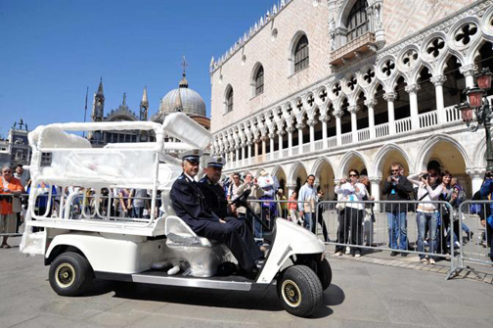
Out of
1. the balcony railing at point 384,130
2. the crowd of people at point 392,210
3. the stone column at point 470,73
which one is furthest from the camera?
Result: the balcony railing at point 384,130

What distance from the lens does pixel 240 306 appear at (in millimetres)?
2939

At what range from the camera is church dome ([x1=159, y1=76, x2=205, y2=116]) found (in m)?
57.3

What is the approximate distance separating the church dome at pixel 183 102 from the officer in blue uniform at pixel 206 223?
5504 cm

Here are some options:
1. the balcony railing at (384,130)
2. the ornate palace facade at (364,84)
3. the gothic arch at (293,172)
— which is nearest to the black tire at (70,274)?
the ornate palace facade at (364,84)

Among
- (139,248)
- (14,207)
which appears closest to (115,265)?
(139,248)

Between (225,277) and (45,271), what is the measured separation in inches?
123

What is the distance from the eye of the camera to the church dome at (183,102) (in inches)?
2258

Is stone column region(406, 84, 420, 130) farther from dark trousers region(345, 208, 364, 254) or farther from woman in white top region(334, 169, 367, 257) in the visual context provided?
dark trousers region(345, 208, 364, 254)

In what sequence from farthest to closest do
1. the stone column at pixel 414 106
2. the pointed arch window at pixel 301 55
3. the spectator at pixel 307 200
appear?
the pointed arch window at pixel 301 55, the stone column at pixel 414 106, the spectator at pixel 307 200

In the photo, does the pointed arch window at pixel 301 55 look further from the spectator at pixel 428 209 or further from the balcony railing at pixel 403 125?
the spectator at pixel 428 209

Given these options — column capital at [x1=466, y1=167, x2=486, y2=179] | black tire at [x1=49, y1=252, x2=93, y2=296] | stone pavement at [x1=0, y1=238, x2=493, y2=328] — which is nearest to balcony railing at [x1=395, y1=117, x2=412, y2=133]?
column capital at [x1=466, y1=167, x2=486, y2=179]

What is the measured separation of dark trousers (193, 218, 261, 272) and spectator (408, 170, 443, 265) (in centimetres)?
367

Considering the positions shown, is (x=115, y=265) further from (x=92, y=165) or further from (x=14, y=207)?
(x=14, y=207)

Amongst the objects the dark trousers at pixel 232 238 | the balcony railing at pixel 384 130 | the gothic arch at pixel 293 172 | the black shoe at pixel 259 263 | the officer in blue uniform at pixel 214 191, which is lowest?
the black shoe at pixel 259 263
